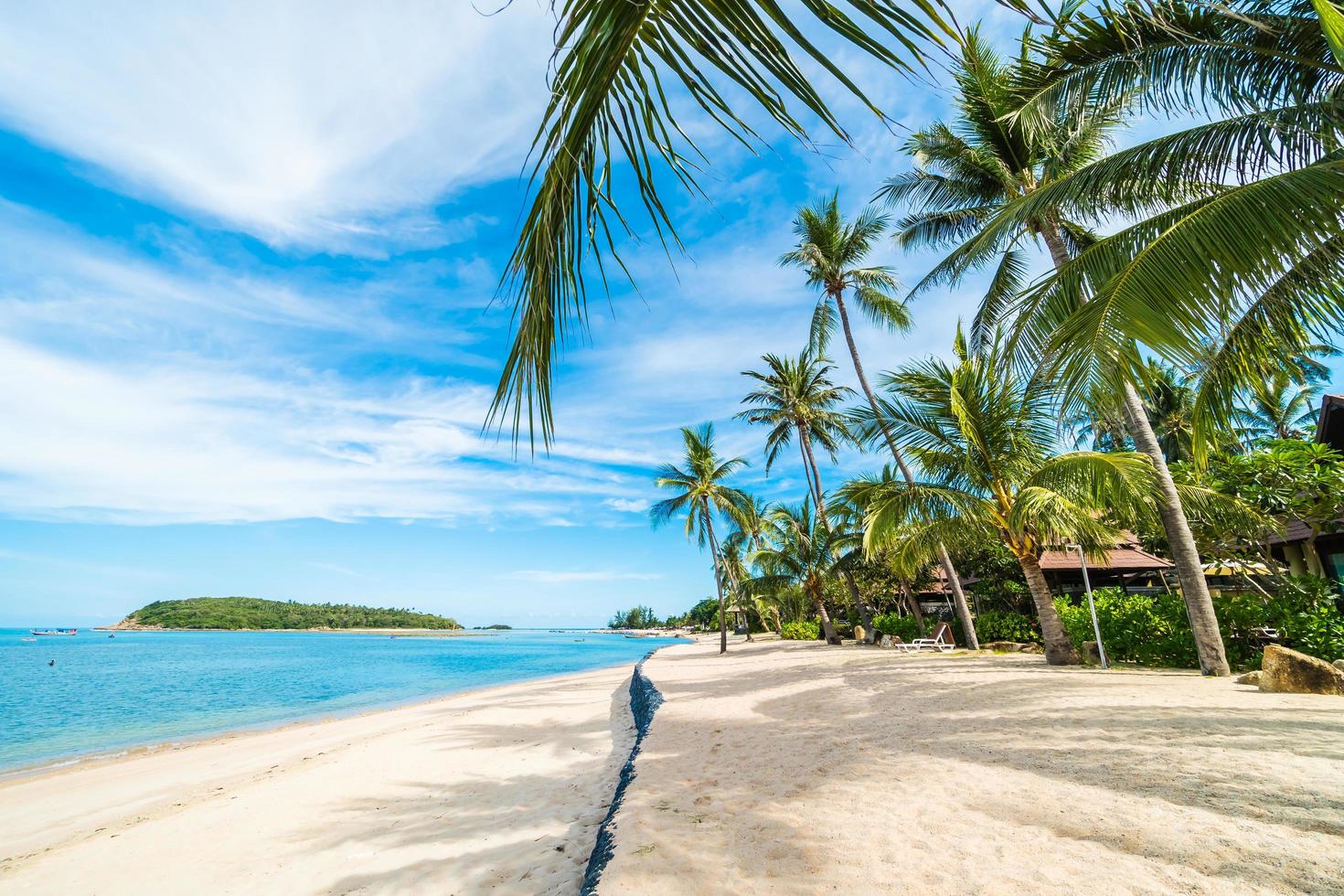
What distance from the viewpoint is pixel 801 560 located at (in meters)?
23.7

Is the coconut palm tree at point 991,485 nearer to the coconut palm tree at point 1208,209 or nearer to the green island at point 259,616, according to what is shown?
the coconut palm tree at point 1208,209

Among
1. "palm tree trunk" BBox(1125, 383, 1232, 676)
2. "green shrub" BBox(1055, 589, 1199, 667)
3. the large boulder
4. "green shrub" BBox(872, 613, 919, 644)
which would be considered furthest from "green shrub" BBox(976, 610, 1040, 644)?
the large boulder

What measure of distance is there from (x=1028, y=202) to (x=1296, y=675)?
17.5 feet

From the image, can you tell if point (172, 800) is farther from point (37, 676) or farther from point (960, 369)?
point (37, 676)

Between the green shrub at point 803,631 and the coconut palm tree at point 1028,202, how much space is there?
775 inches

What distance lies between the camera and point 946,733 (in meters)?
5.20

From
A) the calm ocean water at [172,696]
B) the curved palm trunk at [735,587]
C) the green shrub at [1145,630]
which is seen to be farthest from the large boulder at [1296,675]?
the curved palm trunk at [735,587]

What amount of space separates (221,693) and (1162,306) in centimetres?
2683

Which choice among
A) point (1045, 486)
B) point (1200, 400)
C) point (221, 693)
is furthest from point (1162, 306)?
point (221, 693)

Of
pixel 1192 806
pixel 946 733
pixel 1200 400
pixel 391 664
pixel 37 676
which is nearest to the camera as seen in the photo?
pixel 1192 806

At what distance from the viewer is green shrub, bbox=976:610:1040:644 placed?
1420 centimetres

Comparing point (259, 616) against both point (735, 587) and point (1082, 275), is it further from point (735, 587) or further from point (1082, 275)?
point (1082, 275)

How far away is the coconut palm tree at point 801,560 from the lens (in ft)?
72.8

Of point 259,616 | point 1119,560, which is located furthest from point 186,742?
point 259,616
